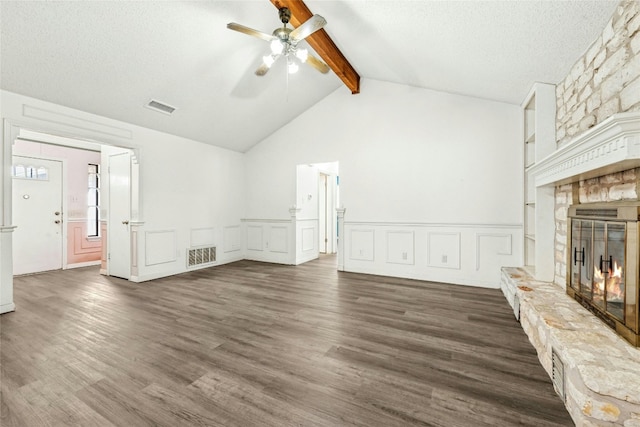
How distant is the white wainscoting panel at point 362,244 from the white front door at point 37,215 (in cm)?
584

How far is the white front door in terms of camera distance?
16.5 ft

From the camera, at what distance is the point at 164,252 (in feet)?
15.5

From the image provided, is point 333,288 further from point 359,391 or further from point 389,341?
point 359,391

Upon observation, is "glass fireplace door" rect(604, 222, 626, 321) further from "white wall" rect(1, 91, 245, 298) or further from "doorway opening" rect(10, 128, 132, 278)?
"doorway opening" rect(10, 128, 132, 278)

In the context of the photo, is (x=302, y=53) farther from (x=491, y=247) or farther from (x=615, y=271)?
(x=491, y=247)

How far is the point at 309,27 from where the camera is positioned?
249 centimetres

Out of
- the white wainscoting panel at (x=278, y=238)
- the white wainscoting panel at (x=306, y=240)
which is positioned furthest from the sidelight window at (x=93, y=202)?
the white wainscoting panel at (x=306, y=240)

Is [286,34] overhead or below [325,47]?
below

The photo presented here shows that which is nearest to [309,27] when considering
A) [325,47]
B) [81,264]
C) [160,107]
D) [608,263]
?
[325,47]

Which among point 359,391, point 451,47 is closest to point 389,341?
point 359,391

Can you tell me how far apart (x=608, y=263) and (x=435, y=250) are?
2559 millimetres

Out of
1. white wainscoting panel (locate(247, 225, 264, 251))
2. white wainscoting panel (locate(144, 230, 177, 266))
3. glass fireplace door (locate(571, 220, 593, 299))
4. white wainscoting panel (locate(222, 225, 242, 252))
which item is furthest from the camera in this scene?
white wainscoting panel (locate(247, 225, 264, 251))

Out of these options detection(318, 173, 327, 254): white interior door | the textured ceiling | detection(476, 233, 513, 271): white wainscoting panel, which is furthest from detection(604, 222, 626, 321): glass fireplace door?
detection(318, 173, 327, 254): white interior door

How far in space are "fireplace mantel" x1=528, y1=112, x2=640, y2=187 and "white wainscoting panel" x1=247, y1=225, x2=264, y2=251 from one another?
16.9 feet
